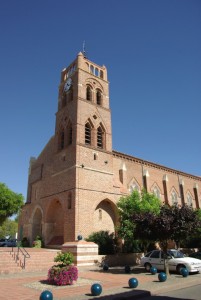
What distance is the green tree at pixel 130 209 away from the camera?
71.5 ft

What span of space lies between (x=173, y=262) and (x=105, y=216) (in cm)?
995

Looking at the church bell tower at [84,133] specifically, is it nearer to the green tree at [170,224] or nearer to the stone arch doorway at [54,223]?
the stone arch doorway at [54,223]

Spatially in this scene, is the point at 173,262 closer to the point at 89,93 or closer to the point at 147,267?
the point at 147,267

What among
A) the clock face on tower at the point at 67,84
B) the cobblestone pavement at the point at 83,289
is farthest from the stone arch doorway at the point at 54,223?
the clock face on tower at the point at 67,84

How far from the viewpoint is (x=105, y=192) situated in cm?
2536

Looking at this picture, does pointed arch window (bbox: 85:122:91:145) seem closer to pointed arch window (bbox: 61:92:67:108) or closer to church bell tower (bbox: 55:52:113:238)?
church bell tower (bbox: 55:52:113:238)

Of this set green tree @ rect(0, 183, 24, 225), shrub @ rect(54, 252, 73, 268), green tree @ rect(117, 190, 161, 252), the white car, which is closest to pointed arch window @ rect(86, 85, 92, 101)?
green tree @ rect(117, 190, 161, 252)

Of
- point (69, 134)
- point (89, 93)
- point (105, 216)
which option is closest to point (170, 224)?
point (105, 216)

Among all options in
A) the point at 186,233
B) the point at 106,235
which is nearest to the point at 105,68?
Result: the point at 106,235

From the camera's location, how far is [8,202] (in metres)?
29.5

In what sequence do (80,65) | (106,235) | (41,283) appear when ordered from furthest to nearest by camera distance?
(80,65) → (106,235) → (41,283)

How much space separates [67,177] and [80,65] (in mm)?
13853

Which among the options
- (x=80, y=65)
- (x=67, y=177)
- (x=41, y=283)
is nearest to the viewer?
(x=41, y=283)

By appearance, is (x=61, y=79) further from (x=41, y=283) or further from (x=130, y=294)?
(x=130, y=294)
